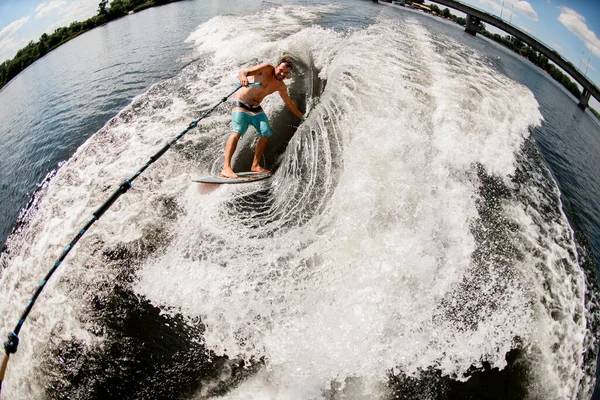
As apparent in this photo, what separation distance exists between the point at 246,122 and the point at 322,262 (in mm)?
3247

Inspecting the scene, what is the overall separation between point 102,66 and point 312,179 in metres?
16.6

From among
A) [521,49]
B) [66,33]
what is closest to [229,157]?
[521,49]

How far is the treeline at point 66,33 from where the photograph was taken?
35.7 meters

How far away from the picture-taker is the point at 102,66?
54.1 feet

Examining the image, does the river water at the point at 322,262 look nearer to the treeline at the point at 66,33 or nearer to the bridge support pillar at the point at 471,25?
the bridge support pillar at the point at 471,25

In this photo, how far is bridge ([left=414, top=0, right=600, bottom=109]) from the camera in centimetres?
2473

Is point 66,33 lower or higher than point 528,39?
higher

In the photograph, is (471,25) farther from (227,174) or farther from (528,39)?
(227,174)

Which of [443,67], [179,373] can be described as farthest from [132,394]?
[443,67]

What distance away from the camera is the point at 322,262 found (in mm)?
4445

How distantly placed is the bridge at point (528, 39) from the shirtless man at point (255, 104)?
94.3 feet

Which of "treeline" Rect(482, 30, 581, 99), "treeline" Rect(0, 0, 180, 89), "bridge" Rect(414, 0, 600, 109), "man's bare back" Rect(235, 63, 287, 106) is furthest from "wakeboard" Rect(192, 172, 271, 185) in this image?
"treeline" Rect(0, 0, 180, 89)

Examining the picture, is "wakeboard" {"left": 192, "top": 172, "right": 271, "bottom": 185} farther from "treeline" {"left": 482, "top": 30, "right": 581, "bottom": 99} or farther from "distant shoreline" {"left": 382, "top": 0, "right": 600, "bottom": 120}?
"treeline" {"left": 482, "top": 30, "right": 581, "bottom": 99}

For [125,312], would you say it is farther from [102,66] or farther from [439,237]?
[102,66]
